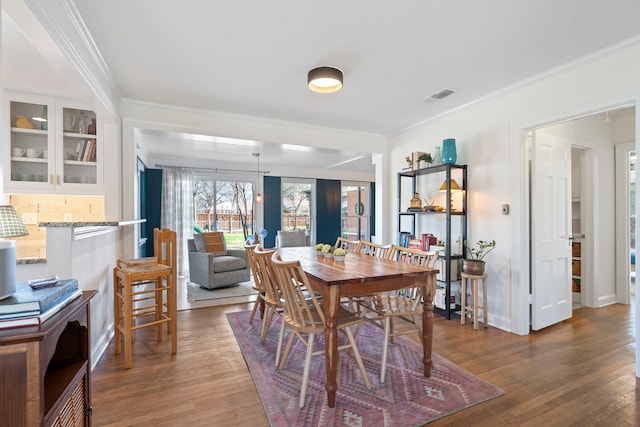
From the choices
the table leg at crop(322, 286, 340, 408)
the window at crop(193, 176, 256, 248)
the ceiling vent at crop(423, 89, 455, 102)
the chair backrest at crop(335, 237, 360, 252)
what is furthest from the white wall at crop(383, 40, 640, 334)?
the window at crop(193, 176, 256, 248)

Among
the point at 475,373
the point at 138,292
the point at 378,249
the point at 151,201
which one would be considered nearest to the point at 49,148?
the point at 138,292

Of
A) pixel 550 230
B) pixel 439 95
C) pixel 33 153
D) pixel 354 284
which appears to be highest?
pixel 439 95

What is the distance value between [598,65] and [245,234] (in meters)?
6.21

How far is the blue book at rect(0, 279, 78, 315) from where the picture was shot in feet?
3.30

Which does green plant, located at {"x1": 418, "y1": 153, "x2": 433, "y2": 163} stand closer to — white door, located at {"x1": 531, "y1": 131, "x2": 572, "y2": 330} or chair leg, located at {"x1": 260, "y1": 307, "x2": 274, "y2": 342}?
white door, located at {"x1": 531, "y1": 131, "x2": 572, "y2": 330}

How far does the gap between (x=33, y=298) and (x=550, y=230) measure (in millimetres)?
4176

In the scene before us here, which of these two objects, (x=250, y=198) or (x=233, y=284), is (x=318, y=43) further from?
(x=250, y=198)

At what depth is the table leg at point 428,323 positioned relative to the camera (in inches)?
88.2

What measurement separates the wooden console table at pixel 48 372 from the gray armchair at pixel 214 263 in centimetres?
339

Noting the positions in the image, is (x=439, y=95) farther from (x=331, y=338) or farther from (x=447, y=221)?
(x=331, y=338)

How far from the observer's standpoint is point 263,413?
1.86m

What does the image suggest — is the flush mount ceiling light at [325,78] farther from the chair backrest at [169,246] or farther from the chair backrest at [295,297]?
the chair backrest at [169,246]

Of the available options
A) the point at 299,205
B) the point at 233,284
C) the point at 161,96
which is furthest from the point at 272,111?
the point at 299,205

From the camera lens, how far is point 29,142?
10.3 feet
